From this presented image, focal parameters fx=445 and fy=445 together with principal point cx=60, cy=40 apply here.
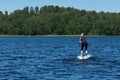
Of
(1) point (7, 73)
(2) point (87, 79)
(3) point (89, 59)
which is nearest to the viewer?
(2) point (87, 79)

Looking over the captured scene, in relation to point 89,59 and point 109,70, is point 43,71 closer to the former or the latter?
point 109,70

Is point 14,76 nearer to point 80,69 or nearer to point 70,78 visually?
point 70,78

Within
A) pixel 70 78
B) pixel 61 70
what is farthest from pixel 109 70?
pixel 70 78

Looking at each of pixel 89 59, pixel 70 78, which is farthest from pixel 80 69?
pixel 89 59

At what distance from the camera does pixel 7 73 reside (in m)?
30.8

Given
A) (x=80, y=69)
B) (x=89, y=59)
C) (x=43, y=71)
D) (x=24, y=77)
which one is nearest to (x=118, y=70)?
(x=80, y=69)

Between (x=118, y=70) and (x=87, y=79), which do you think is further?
(x=118, y=70)

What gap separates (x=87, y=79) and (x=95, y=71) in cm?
458

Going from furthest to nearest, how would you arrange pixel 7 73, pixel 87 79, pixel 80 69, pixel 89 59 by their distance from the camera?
pixel 89 59 → pixel 80 69 → pixel 7 73 → pixel 87 79

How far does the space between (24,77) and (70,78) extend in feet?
9.70

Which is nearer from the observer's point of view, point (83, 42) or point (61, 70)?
point (61, 70)

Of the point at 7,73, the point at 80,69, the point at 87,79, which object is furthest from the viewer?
the point at 80,69

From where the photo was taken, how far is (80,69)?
33219mm

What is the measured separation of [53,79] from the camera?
27234mm
